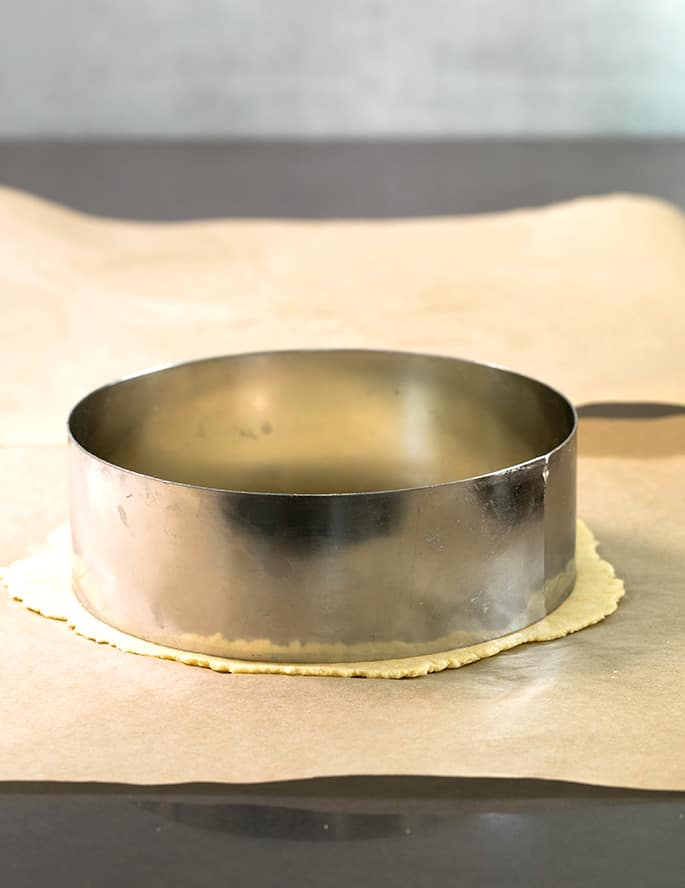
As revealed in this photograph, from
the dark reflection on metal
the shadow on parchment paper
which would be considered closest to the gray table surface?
the dark reflection on metal

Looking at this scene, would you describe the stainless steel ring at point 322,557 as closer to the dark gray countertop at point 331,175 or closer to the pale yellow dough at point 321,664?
the pale yellow dough at point 321,664

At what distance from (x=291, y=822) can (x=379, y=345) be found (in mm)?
942

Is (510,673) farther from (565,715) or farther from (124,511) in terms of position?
(124,511)

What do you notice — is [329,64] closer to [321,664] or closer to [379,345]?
[379,345]

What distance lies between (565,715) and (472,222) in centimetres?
126

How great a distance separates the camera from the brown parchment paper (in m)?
0.67

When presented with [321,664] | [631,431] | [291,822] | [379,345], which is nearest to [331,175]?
[379,345]

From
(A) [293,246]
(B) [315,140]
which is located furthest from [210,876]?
(B) [315,140]

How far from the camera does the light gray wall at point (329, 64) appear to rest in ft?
12.2

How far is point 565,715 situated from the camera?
2.29 feet

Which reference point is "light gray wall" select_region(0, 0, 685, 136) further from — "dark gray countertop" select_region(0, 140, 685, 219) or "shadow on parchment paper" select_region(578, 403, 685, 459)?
"shadow on parchment paper" select_region(578, 403, 685, 459)

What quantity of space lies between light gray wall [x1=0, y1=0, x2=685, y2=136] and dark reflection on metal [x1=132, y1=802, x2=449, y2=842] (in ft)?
10.9

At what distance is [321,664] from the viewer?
2.46 feet

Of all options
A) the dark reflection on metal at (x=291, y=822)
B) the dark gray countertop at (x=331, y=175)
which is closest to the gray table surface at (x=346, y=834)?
the dark reflection on metal at (x=291, y=822)
